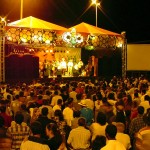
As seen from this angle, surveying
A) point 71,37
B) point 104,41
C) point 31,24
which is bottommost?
point 104,41

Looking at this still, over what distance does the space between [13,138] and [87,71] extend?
73.3ft

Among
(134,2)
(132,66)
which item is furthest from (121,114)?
(134,2)

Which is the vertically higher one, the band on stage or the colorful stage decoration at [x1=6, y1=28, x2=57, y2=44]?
the colorful stage decoration at [x1=6, y1=28, x2=57, y2=44]

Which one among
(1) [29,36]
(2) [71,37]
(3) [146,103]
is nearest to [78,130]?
(3) [146,103]

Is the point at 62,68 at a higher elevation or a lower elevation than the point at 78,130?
higher

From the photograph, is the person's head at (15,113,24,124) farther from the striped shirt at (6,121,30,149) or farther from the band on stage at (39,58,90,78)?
the band on stage at (39,58,90,78)

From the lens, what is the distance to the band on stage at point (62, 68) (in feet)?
92.8

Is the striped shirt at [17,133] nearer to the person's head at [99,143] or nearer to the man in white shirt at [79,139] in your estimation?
the man in white shirt at [79,139]

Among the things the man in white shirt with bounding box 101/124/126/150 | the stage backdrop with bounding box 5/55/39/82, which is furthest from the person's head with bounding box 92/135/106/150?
the stage backdrop with bounding box 5/55/39/82

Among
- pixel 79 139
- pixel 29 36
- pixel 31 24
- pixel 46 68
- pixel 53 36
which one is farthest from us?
pixel 46 68

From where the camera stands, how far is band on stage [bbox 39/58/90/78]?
28.3 m

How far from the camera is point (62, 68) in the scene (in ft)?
93.4

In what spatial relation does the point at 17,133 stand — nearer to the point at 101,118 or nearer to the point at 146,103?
the point at 101,118

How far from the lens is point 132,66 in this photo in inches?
1097
